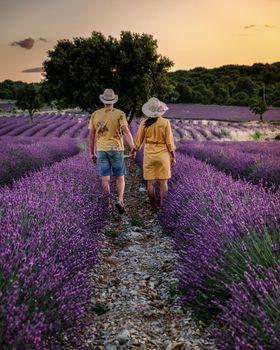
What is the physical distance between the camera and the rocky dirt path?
9.18 ft

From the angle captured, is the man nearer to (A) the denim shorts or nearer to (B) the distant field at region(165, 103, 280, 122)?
(A) the denim shorts

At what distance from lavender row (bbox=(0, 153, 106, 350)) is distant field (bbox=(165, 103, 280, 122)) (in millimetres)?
36201

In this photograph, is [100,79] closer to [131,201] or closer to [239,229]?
[131,201]

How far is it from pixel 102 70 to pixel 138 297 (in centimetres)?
1713

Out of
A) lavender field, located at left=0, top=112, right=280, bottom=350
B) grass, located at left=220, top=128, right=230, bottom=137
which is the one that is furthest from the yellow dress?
grass, located at left=220, top=128, right=230, bottom=137

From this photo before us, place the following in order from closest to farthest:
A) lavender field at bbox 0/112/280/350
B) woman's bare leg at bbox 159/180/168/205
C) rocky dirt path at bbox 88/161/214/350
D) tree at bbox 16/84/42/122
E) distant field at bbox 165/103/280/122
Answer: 1. lavender field at bbox 0/112/280/350
2. rocky dirt path at bbox 88/161/214/350
3. woman's bare leg at bbox 159/180/168/205
4. tree at bbox 16/84/42/122
5. distant field at bbox 165/103/280/122

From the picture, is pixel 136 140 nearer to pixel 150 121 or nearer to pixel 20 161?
pixel 150 121

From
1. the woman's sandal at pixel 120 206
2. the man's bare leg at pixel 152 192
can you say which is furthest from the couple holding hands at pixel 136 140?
the woman's sandal at pixel 120 206

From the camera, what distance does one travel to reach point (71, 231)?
3.46m

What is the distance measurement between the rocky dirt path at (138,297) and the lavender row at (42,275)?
23 cm

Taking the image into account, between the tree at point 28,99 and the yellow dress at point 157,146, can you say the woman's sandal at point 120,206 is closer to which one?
the yellow dress at point 157,146

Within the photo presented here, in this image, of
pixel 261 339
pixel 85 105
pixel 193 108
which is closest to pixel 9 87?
pixel 193 108

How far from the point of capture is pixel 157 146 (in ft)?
19.4

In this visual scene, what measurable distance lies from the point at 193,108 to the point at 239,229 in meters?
43.3
